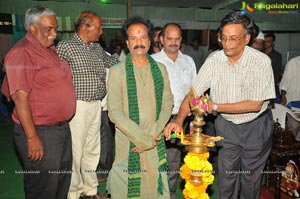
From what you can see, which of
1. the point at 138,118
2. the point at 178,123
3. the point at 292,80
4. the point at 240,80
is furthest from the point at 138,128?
the point at 292,80

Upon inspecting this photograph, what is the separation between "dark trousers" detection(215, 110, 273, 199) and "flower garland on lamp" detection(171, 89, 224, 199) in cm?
111

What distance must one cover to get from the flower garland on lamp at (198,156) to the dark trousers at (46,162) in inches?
60.3

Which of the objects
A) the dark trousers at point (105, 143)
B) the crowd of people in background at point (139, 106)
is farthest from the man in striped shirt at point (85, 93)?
the dark trousers at point (105, 143)

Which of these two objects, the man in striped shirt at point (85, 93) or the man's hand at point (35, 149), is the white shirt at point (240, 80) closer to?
the man in striped shirt at point (85, 93)

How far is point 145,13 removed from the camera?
1014 cm

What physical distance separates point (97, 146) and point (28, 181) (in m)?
1.08

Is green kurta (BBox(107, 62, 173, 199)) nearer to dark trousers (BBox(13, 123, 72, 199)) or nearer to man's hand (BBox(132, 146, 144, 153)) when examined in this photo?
man's hand (BBox(132, 146, 144, 153))

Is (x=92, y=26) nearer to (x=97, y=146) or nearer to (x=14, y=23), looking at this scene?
(x=97, y=146)

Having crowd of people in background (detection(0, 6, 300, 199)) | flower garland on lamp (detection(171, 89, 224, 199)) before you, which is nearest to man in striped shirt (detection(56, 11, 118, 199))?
crowd of people in background (detection(0, 6, 300, 199))

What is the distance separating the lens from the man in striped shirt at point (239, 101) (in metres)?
2.62

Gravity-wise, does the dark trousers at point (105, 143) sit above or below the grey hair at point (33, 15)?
below

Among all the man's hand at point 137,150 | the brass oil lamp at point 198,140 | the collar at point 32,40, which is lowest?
the man's hand at point 137,150

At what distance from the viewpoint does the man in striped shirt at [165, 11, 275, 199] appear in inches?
103

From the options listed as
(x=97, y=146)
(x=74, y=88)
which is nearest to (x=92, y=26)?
(x=74, y=88)
